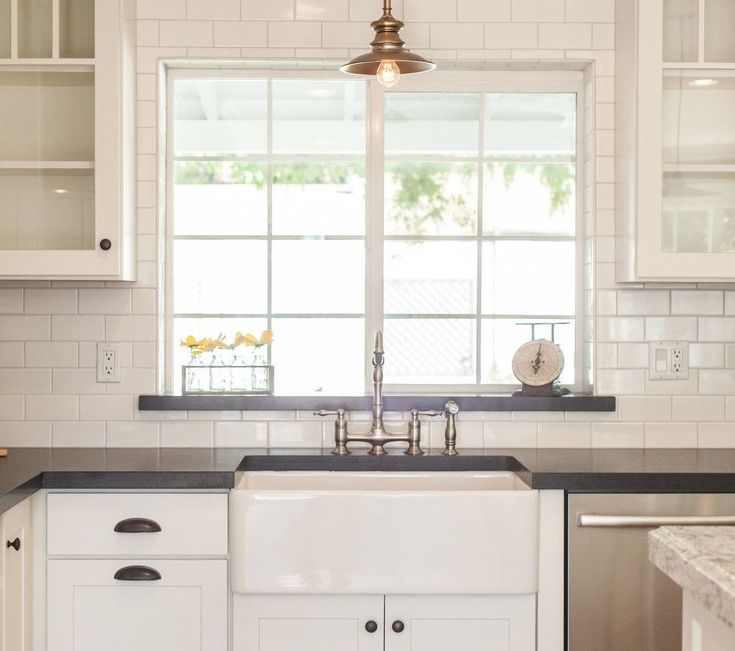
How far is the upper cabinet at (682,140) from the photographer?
2.73 meters

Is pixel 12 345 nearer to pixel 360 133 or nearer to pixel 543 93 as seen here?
pixel 360 133

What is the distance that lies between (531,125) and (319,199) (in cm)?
78

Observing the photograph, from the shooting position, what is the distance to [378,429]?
2.84 meters

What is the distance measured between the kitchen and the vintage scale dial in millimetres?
10

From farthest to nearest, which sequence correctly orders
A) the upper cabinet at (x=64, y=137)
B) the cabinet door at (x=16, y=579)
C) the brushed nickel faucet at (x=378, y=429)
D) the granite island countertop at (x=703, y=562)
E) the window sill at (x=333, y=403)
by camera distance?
the window sill at (x=333, y=403) < the brushed nickel faucet at (x=378, y=429) < the upper cabinet at (x=64, y=137) < the cabinet door at (x=16, y=579) < the granite island countertop at (x=703, y=562)

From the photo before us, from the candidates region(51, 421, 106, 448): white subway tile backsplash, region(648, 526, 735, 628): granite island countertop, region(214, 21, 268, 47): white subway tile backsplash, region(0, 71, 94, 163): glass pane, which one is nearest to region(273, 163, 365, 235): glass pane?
region(214, 21, 268, 47): white subway tile backsplash

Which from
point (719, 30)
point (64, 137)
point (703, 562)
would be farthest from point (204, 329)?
point (703, 562)

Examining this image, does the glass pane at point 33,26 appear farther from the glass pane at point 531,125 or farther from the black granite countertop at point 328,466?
the glass pane at point 531,125

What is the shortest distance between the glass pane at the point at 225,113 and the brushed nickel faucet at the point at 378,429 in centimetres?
87

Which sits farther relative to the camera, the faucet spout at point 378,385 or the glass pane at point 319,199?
the glass pane at point 319,199

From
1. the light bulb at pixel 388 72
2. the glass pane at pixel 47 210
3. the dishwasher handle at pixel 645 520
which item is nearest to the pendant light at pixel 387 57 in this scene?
the light bulb at pixel 388 72

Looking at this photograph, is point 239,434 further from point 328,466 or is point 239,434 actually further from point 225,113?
point 225,113

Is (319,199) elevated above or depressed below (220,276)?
above

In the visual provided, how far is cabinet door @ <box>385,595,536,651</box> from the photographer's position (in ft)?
7.95
